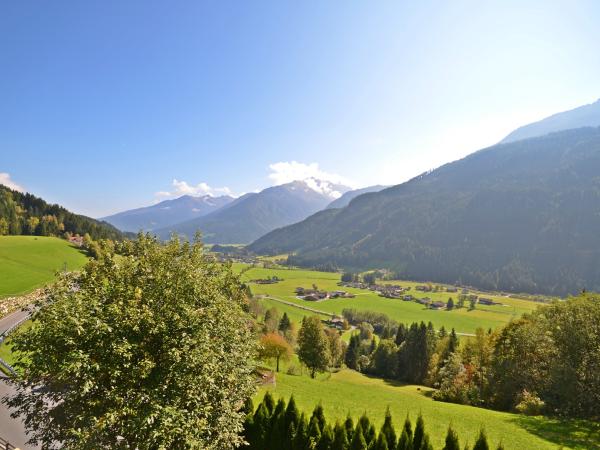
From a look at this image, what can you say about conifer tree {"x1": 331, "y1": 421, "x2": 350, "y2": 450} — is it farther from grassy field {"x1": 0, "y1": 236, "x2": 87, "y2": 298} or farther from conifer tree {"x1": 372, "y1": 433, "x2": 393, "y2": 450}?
grassy field {"x1": 0, "y1": 236, "x2": 87, "y2": 298}

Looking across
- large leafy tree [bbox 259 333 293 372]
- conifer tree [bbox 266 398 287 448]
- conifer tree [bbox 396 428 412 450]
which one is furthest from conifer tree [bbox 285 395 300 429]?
large leafy tree [bbox 259 333 293 372]

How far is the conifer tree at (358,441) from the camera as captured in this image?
21125mm

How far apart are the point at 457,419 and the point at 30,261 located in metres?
137

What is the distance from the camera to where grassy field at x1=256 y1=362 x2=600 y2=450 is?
23516mm

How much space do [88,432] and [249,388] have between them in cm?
826

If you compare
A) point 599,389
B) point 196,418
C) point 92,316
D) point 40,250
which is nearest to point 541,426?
point 599,389

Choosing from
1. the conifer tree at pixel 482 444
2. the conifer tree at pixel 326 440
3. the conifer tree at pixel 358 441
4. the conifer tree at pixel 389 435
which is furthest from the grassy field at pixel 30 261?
the conifer tree at pixel 482 444

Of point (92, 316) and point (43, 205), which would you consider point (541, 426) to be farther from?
point (43, 205)

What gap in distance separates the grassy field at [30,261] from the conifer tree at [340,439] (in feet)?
258

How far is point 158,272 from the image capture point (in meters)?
19.1

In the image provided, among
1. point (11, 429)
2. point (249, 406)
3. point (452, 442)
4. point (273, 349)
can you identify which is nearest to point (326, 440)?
point (249, 406)

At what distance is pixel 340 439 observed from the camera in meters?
22.3

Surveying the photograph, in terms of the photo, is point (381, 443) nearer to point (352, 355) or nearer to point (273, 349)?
point (273, 349)

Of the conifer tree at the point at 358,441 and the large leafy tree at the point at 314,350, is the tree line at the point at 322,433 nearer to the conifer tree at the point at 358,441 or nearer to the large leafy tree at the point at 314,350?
the conifer tree at the point at 358,441
